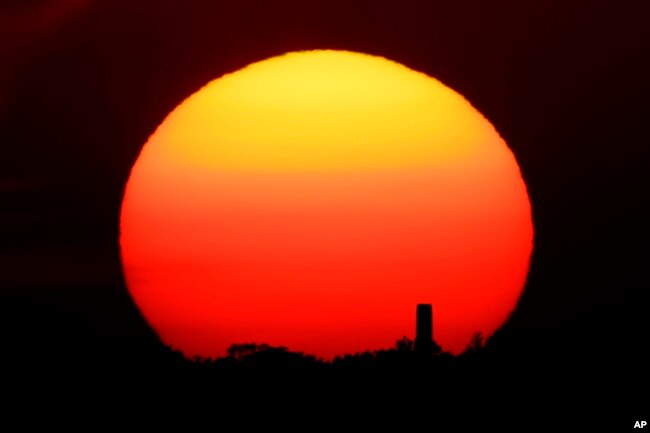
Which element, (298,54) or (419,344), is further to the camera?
(298,54)

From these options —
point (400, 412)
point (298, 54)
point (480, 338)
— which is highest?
point (298, 54)

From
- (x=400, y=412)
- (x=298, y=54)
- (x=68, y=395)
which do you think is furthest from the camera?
(x=298, y=54)

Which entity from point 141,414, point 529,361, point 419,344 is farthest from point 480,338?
point 141,414

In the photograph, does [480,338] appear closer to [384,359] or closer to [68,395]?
[384,359]

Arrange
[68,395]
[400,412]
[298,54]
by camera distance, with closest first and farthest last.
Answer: [400,412]
[68,395]
[298,54]

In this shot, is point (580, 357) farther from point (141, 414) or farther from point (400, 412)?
point (141, 414)

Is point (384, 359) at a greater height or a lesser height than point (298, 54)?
lesser
